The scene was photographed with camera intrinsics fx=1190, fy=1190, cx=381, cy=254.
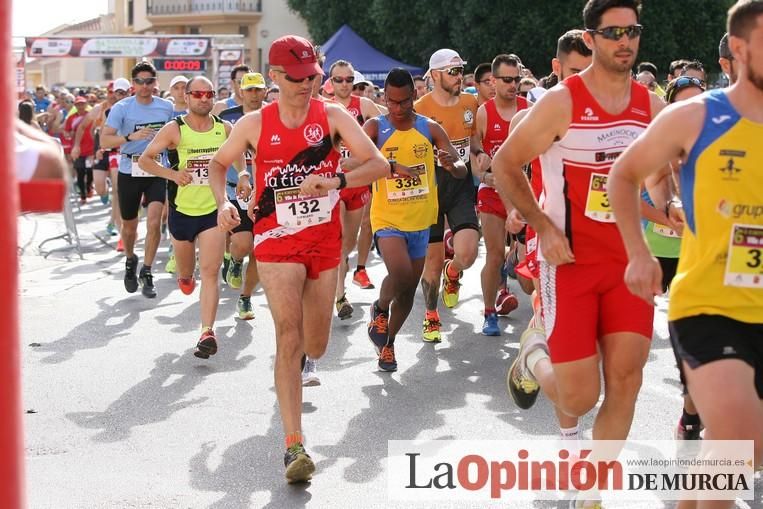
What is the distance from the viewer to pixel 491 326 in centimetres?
973

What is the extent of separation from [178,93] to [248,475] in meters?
8.14

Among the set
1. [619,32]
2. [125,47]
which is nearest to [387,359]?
[619,32]

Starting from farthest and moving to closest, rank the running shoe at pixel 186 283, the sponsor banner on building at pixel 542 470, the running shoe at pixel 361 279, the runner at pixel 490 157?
the running shoe at pixel 361 279
the running shoe at pixel 186 283
the runner at pixel 490 157
the sponsor banner on building at pixel 542 470

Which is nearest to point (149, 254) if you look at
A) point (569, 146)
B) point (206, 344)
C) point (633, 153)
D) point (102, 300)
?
point (102, 300)

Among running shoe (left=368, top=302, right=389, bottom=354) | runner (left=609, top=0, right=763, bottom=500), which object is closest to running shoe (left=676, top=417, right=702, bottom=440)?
runner (left=609, top=0, right=763, bottom=500)

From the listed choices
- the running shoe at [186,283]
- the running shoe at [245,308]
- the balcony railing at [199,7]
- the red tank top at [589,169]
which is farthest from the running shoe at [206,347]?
the balcony railing at [199,7]

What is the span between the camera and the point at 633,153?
12.7 feet

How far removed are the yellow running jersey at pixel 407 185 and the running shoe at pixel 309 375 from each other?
1.26 metres

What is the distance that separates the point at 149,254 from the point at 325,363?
3.86 m

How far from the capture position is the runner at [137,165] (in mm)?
11898

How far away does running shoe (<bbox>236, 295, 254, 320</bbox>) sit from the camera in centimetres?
1045

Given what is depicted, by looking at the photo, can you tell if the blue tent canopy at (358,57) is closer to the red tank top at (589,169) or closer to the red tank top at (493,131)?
the red tank top at (493,131)

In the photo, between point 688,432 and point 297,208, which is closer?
point 688,432

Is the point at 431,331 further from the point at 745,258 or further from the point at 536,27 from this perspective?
the point at 536,27
